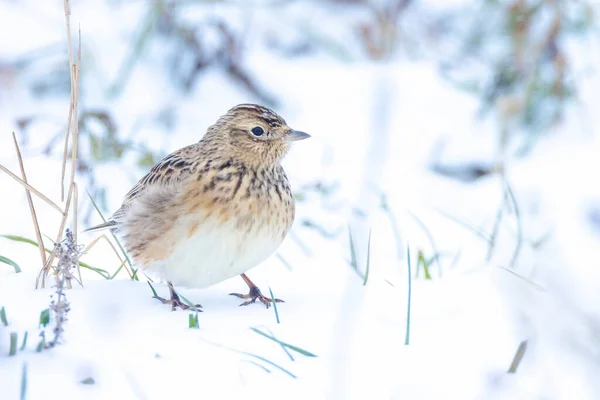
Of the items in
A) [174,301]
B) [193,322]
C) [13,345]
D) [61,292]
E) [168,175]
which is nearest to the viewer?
[13,345]

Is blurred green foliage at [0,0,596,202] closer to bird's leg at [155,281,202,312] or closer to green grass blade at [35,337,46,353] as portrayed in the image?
bird's leg at [155,281,202,312]

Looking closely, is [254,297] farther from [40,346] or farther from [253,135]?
[40,346]

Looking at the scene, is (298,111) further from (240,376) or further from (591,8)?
(240,376)

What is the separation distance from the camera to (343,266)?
4.68 meters

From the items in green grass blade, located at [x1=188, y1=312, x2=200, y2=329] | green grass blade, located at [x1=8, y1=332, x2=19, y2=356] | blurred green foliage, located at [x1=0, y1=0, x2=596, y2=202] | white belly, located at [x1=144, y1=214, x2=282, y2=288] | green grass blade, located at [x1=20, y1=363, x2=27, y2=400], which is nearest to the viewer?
green grass blade, located at [x1=20, y1=363, x2=27, y2=400]

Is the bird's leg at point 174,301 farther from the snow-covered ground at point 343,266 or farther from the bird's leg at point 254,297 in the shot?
the bird's leg at point 254,297

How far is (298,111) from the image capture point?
303 inches

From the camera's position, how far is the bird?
380 centimetres

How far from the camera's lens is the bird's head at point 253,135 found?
14.0 ft

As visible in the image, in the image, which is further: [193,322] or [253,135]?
[253,135]

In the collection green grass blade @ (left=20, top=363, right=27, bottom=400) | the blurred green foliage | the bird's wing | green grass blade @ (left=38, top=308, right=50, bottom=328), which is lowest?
green grass blade @ (left=20, top=363, right=27, bottom=400)

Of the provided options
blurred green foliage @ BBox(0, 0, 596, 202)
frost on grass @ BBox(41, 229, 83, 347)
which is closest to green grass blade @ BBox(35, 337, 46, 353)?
frost on grass @ BBox(41, 229, 83, 347)

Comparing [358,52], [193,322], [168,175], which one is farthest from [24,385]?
[358,52]

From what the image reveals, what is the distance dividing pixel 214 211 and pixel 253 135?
59cm
